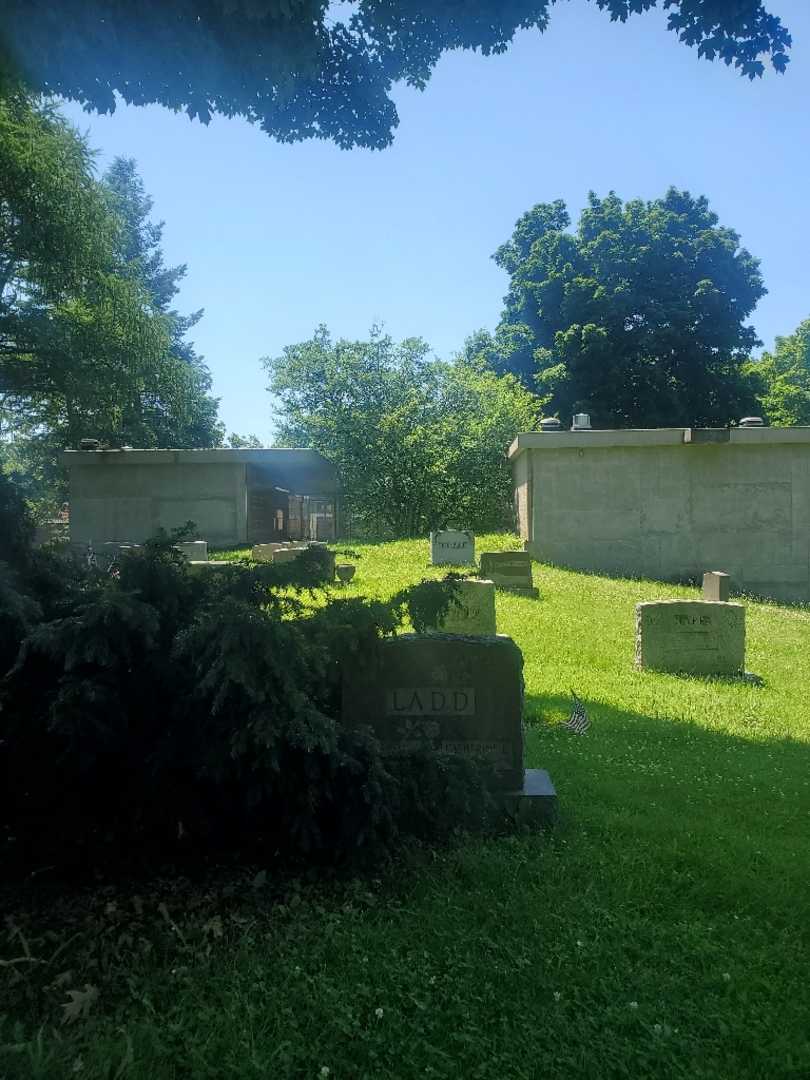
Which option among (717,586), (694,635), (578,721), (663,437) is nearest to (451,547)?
(717,586)

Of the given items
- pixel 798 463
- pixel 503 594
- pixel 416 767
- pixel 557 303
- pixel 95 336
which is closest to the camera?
pixel 416 767

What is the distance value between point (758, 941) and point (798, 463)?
18.6 meters

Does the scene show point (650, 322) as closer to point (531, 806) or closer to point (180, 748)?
point (531, 806)

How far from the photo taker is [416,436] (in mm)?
27156

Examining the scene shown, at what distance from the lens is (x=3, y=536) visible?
431 cm

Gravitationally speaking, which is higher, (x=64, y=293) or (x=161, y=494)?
(x=64, y=293)

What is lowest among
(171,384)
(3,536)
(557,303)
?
(3,536)

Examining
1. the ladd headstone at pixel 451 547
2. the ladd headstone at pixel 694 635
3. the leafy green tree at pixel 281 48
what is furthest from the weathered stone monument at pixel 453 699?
the ladd headstone at pixel 451 547

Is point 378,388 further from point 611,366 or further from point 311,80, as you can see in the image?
point 311,80

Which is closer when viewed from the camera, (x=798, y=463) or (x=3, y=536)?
(x=3, y=536)

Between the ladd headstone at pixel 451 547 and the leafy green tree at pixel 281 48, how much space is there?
11797mm

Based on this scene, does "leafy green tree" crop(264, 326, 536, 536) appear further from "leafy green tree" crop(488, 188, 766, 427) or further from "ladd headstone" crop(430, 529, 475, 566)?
"ladd headstone" crop(430, 529, 475, 566)

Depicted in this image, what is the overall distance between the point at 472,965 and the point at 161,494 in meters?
22.6

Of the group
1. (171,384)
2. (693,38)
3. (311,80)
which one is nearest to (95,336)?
(171,384)
